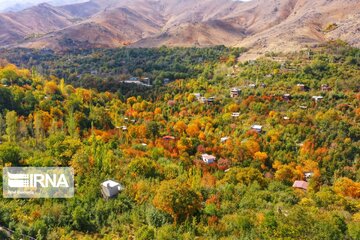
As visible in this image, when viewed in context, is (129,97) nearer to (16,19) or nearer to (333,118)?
(333,118)

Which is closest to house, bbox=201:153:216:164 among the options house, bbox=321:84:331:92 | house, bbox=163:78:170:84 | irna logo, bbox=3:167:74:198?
irna logo, bbox=3:167:74:198

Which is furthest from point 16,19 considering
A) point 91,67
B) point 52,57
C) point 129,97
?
point 129,97

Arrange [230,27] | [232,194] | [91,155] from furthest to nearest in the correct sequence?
[230,27] < [91,155] < [232,194]

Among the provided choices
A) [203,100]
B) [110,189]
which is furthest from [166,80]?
[110,189]

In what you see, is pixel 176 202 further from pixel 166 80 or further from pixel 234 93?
pixel 166 80

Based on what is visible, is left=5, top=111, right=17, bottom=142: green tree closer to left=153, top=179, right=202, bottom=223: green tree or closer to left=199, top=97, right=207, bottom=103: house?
left=153, top=179, right=202, bottom=223: green tree

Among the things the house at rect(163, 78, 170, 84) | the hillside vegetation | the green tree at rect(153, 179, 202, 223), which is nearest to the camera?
the hillside vegetation

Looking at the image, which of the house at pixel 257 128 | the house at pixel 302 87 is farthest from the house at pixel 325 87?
the house at pixel 257 128
